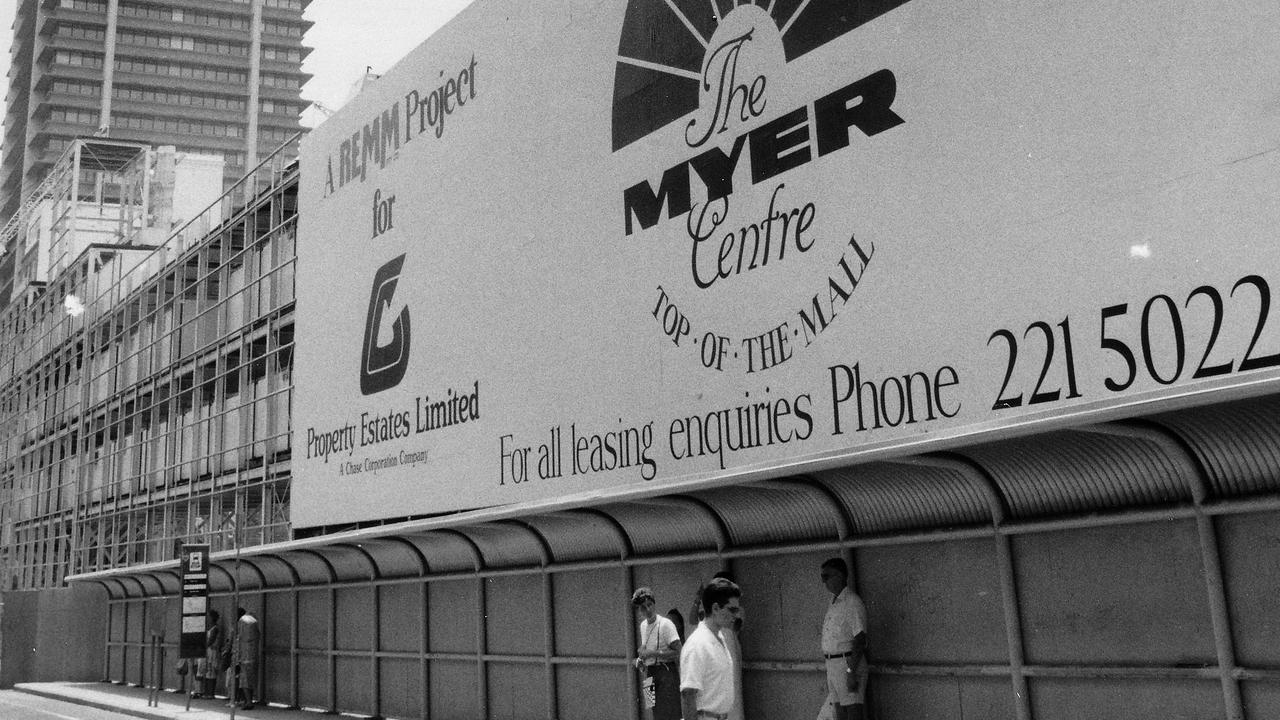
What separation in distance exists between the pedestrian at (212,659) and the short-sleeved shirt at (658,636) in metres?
14.7

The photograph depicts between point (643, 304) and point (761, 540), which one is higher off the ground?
point (643, 304)

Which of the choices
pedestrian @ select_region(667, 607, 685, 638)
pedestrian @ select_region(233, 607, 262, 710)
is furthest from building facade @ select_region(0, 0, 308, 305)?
pedestrian @ select_region(667, 607, 685, 638)

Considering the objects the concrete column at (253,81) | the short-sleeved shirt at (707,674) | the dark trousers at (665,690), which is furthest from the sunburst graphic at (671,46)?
the concrete column at (253,81)

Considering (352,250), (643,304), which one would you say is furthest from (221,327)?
(643,304)

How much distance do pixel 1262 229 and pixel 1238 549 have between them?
7.64 feet

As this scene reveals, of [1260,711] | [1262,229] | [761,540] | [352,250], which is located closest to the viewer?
[1260,711]

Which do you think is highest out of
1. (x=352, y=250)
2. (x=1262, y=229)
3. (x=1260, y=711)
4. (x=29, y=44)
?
(x=29, y=44)

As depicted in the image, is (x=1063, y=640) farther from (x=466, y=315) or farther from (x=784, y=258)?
(x=466, y=315)

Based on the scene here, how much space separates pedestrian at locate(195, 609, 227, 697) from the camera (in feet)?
78.5

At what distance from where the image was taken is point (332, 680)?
19.5 meters

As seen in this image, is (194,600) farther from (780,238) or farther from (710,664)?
(710,664)

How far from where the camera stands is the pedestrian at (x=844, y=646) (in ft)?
34.7

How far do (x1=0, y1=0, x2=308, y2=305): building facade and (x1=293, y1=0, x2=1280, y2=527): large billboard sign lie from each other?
11262 centimetres

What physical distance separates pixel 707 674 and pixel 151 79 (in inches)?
5321
